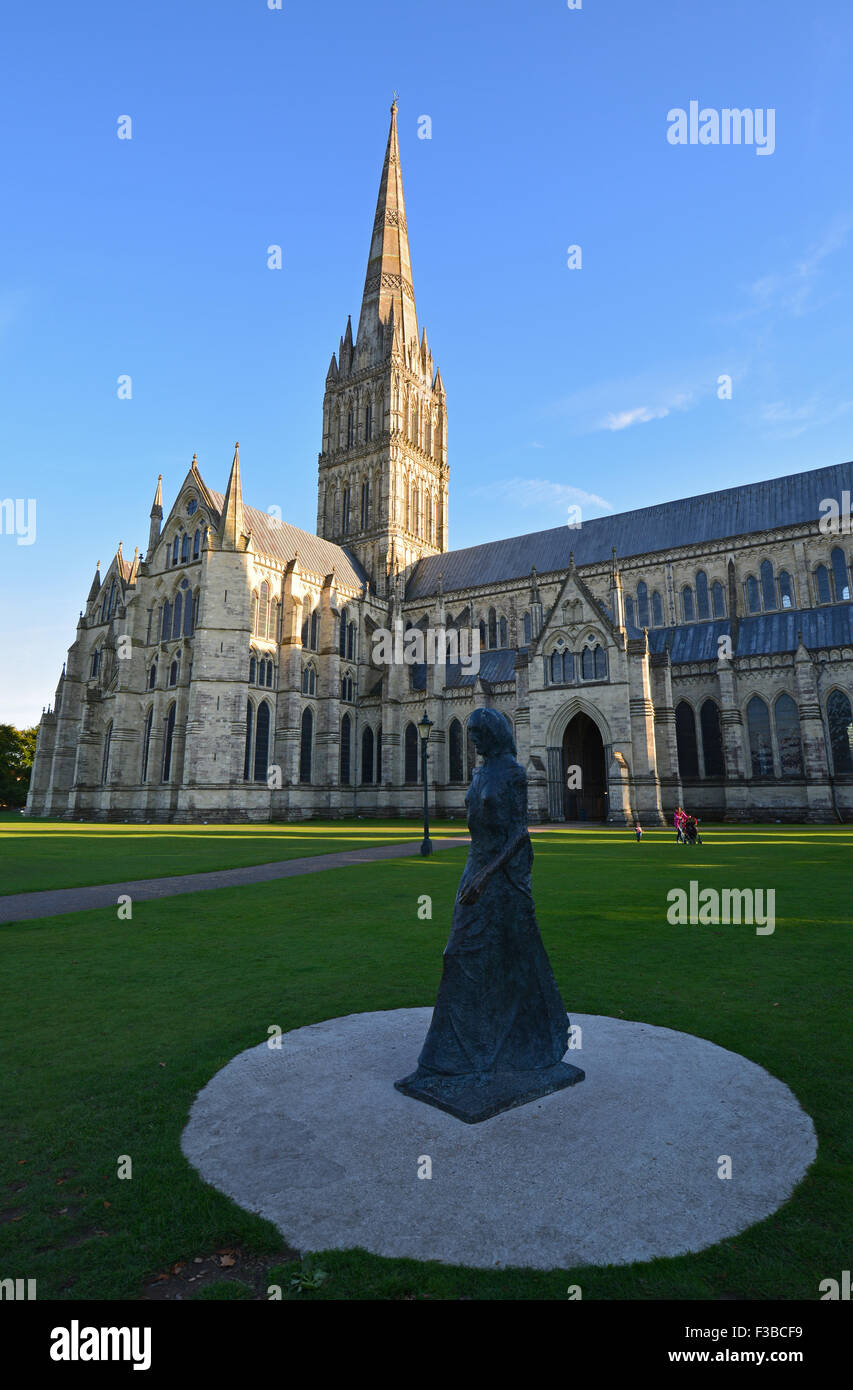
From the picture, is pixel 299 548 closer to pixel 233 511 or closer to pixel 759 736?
pixel 233 511

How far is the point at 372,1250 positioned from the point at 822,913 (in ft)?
32.6

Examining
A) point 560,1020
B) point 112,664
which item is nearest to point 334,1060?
point 560,1020

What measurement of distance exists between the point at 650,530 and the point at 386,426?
2697 cm

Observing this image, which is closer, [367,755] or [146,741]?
[146,741]

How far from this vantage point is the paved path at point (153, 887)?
39.2 feet

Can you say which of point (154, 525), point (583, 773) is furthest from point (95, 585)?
point (583, 773)

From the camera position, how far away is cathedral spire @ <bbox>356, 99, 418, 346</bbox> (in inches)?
2539

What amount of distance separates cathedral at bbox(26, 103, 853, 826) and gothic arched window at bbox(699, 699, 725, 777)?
12 centimetres

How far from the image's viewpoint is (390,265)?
217 ft

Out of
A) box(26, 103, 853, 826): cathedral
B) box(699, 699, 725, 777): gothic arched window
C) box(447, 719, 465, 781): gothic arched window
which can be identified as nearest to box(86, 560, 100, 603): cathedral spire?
box(26, 103, 853, 826): cathedral

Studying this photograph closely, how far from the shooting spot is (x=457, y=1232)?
3.16m

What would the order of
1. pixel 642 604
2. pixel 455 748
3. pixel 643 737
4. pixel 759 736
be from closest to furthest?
pixel 643 737 < pixel 759 736 < pixel 642 604 < pixel 455 748

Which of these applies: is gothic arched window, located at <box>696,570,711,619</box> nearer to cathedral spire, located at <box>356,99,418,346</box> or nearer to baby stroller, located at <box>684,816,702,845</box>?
baby stroller, located at <box>684,816,702,845</box>
